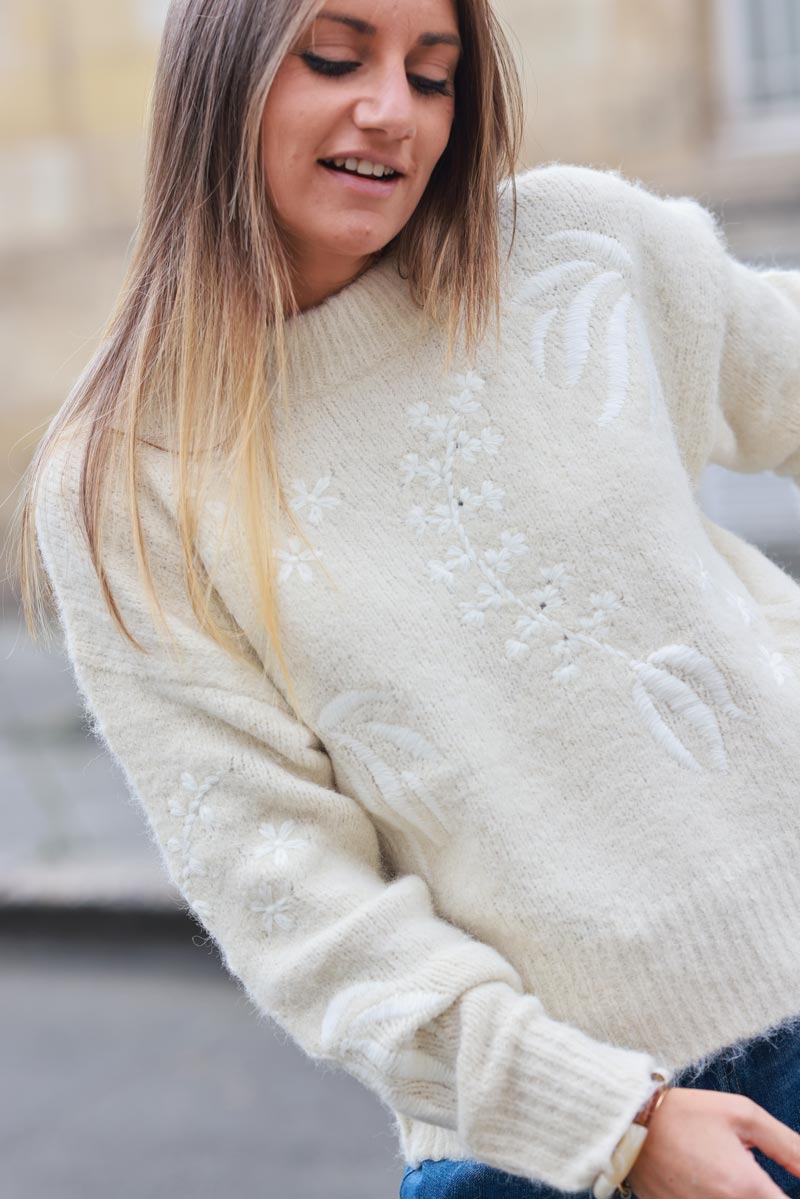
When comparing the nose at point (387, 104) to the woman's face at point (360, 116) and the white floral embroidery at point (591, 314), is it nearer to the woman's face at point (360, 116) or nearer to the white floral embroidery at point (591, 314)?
the woman's face at point (360, 116)

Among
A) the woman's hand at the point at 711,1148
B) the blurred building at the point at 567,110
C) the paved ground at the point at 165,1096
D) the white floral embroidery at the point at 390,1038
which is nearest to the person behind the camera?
the woman's hand at the point at 711,1148

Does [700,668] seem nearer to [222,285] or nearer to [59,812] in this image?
[222,285]

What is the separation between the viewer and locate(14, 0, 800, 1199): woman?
130 centimetres

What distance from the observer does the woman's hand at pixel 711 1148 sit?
1.14m

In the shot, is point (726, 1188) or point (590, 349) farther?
point (590, 349)

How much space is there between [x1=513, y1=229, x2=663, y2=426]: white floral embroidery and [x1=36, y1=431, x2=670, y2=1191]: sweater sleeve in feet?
1.37

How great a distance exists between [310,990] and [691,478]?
662 millimetres

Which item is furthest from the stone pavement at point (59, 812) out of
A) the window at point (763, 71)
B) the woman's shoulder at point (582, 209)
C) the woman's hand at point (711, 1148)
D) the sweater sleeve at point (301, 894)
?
the window at point (763, 71)

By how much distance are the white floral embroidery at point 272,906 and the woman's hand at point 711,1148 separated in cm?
38

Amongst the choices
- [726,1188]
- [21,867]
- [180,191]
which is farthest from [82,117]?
[726,1188]

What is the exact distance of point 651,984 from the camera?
1.31 metres

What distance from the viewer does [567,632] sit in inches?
52.3

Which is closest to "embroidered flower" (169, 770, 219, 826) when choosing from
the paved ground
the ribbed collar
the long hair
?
the long hair

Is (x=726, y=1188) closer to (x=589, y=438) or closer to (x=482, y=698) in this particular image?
(x=482, y=698)
